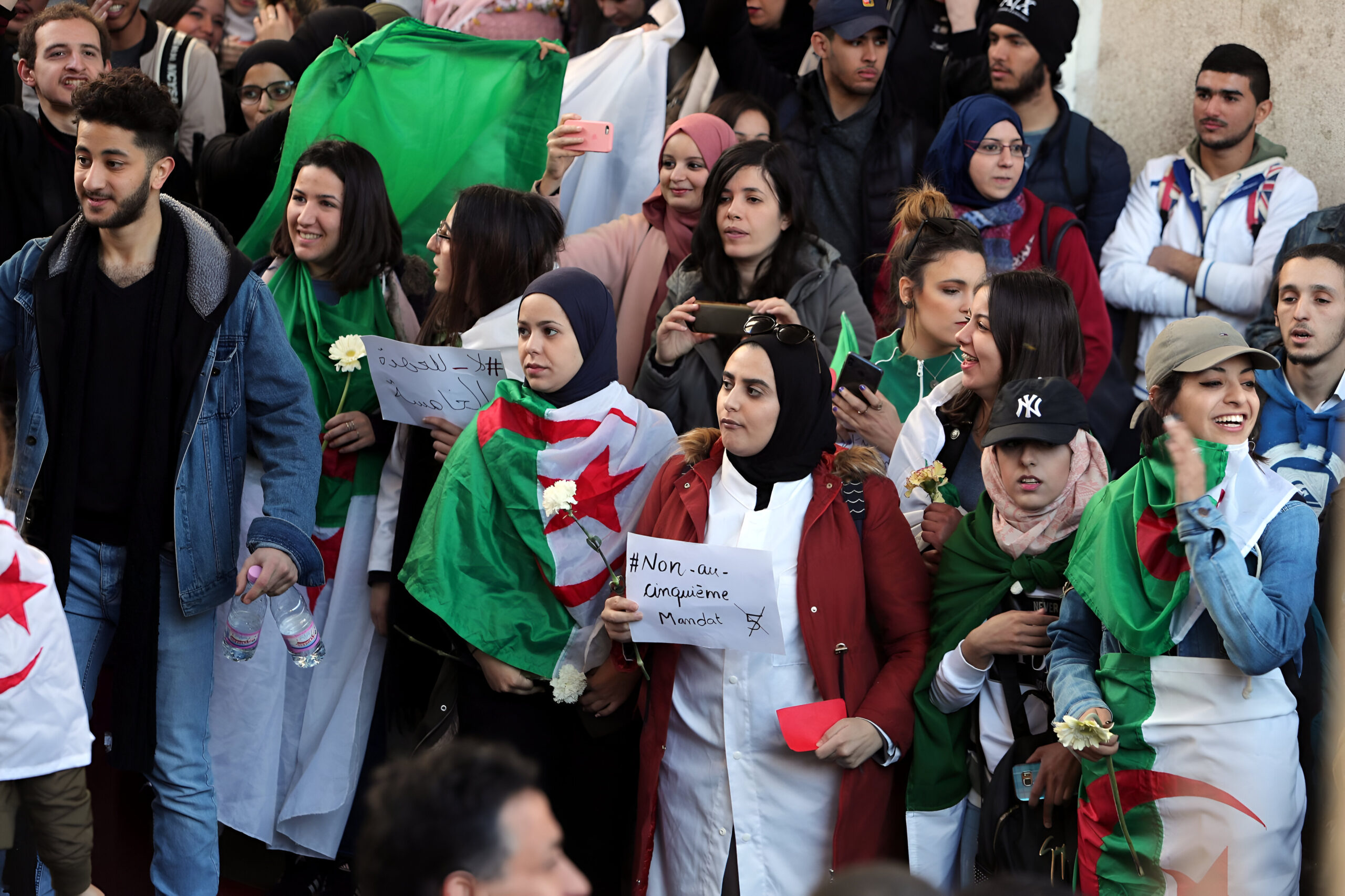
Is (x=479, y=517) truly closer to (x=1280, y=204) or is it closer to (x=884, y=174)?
(x=884, y=174)

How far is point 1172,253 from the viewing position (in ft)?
18.1

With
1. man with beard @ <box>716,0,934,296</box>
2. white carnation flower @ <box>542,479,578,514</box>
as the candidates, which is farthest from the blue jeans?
man with beard @ <box>716,0,934,296</box>

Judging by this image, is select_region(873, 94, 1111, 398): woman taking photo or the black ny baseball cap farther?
select_region(873, 94, 1111, 398): woman taking photo

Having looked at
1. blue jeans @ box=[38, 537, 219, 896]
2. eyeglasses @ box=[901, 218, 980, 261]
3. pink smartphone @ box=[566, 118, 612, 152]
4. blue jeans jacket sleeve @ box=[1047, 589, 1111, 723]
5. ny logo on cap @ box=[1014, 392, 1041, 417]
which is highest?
pink smartphone @ box=[566, 118, 612, 152]

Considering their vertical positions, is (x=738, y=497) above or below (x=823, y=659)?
above

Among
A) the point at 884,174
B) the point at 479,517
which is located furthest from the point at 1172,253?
the point at 479,517

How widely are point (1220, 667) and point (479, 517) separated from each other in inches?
78.6

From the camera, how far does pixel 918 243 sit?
14.6ft

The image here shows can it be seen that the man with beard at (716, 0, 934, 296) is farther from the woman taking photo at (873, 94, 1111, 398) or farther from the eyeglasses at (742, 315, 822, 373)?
the eyeglasses at (742, 315, 822, 373)

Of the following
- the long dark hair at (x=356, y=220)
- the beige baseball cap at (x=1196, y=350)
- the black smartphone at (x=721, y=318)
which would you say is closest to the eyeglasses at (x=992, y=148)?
the black smartphone at (x=721, y=318)

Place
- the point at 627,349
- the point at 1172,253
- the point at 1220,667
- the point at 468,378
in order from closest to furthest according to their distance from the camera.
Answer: the point at 1220,667
the point at 468,378
the point at 627,349
the point at 1172,253

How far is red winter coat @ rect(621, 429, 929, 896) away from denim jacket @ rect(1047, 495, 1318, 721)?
49 cm

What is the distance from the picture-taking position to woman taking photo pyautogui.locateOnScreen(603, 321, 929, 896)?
3.46 m

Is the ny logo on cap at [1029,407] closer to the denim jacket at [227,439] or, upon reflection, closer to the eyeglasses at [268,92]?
the denim jacket at [227,439]
